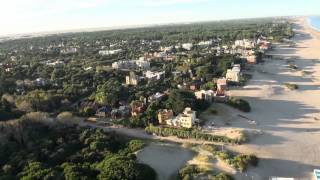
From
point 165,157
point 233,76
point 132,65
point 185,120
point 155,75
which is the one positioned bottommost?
point 165,157

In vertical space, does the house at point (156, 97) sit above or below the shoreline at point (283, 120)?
above

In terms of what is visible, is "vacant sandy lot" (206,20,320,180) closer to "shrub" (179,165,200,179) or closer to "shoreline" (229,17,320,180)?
"shoreline" (229,17,320,180)

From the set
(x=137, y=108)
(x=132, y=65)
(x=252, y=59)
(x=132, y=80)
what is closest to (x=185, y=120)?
(x=137, y=108)

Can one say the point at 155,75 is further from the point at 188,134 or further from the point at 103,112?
the point at 188,134

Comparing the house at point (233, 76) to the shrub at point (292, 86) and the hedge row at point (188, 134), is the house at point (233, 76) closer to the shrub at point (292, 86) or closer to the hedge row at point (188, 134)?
the shrub at point (292, 86)

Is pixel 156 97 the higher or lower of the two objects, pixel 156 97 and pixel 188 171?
the higher

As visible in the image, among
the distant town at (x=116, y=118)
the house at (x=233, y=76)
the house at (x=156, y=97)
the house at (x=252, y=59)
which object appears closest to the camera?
the distant town at (x=116, y=118)

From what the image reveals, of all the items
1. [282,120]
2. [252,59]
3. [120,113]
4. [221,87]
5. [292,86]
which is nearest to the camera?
[282,120]

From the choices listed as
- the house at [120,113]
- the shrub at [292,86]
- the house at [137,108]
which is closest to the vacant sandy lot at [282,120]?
the shrub at [292,86]
